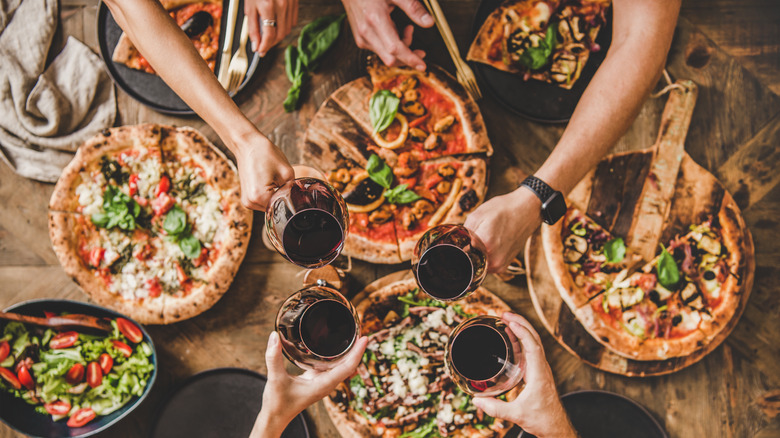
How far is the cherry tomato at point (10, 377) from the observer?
2463 millimetres

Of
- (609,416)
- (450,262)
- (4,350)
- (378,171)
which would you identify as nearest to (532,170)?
(378,171)

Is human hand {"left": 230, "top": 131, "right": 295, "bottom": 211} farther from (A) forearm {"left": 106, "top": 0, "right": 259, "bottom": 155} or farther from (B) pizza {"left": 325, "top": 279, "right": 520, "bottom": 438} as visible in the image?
(B) pizza {"left": 325, "top": 279, "right": 520, "bottom": 438}

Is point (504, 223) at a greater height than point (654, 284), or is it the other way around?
point (504, 223)

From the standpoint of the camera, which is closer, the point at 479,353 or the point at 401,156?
the point at 479,353

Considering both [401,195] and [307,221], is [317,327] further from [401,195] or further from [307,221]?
[401,195]

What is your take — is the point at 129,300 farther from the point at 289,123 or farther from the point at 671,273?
the point at 671,273

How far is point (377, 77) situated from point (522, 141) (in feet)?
3.05

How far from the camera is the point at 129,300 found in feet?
8.35

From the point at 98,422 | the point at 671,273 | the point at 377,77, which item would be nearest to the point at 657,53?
the point at 671,273

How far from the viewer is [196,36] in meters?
2.62

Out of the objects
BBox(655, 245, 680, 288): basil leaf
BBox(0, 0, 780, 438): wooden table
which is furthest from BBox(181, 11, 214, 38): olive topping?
BBox(655, 245, 680, 288): basil leaf

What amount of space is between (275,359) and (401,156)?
128 centimetres

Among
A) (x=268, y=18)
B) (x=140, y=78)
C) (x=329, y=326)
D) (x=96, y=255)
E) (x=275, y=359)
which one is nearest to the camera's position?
(x=275, y=359)

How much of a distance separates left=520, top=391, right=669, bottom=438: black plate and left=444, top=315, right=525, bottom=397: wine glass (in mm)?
868
